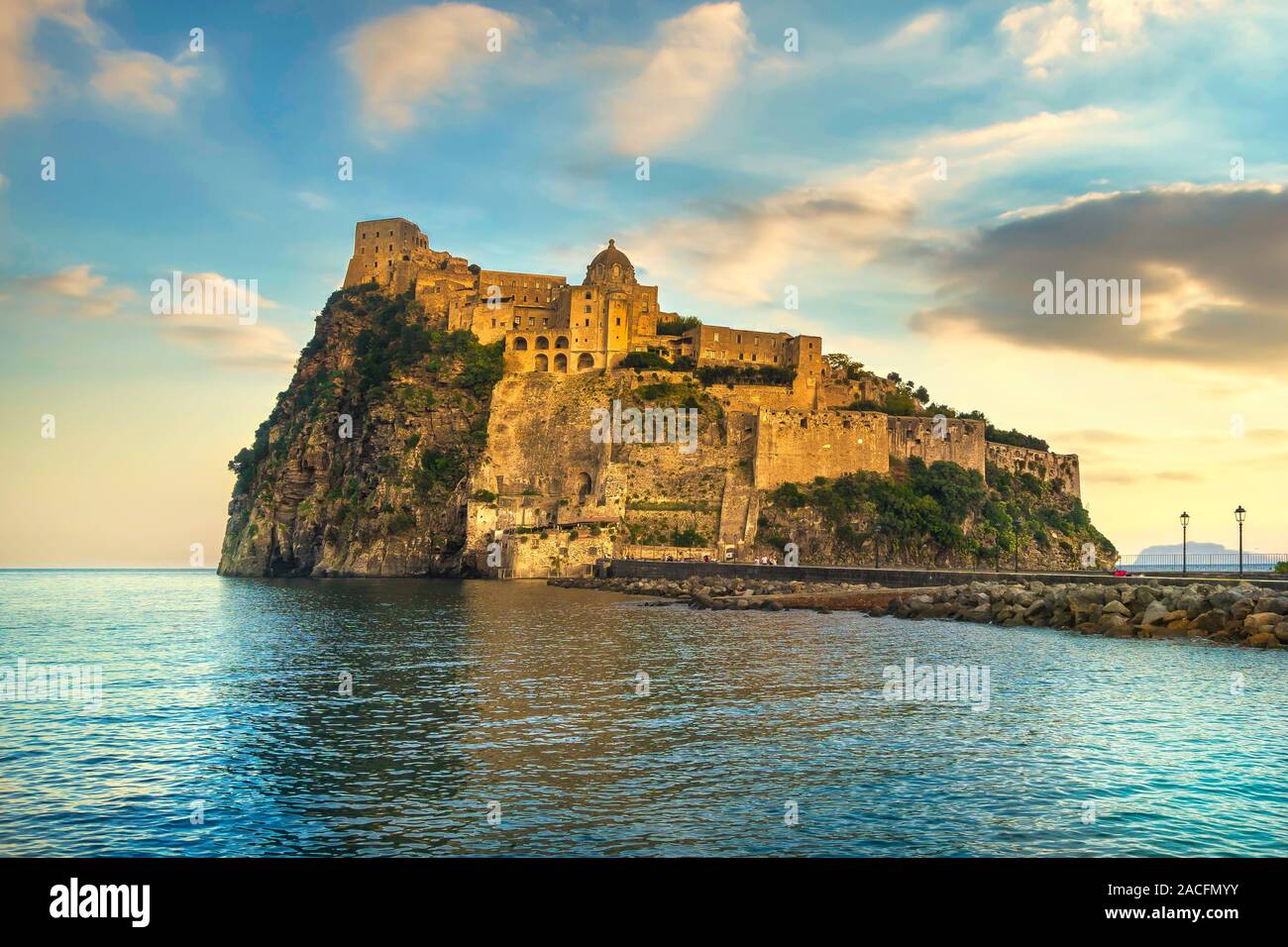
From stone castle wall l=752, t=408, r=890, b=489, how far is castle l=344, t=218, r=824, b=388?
773cm

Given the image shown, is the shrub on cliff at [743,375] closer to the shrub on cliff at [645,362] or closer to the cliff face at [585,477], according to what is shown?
the cliff face at [585,477]

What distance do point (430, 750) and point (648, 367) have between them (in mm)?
59932

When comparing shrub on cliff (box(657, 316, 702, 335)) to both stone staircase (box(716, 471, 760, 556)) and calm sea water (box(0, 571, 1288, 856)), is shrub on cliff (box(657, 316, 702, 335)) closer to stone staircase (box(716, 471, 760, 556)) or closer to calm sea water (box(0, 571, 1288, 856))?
stone staircase (box(716, 471, 760, 556))

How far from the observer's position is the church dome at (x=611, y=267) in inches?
3162

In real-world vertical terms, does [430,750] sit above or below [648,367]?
A: below

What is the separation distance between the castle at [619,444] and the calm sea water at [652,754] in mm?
36749

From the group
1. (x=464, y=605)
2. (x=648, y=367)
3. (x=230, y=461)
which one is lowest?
(x=464, y=605)

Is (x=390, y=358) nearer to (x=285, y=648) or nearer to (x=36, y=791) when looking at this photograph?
(x=285, y=648)

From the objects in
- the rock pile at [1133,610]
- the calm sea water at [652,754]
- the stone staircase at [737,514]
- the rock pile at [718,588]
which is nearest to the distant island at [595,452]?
the stone staircase at [737,514]

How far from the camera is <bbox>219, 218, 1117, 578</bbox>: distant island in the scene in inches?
2425
